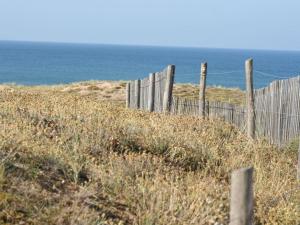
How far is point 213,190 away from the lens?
272 inches

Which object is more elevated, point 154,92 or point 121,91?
point 154,92

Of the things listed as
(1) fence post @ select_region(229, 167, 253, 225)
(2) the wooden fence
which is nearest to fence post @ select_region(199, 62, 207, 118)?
(2) the wooden fence

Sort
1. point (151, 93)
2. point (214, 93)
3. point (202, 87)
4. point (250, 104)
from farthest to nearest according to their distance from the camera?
point (214, 93), point (151, 93), point (202, 87), point (250, 104)

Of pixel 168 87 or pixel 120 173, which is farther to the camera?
pixel 168 87

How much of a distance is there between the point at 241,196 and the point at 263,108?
9676 mm

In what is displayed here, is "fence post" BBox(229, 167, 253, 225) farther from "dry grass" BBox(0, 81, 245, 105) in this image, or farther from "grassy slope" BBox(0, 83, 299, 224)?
"dry grass" BBox(0, 81, 245, 105)

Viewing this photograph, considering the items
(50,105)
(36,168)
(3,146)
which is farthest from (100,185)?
(50,105)

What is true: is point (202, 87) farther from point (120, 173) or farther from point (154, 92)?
point (120, 173)

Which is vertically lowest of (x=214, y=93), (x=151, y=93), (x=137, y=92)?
(x=214, y=93)

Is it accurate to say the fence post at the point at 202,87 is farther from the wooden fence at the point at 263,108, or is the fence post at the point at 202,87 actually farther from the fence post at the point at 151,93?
the fence post at the point at 151,93

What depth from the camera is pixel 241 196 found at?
466 cm

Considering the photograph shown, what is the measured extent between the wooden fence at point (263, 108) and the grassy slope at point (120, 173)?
3.05m

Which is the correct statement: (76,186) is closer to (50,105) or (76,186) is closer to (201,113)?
(50,105)

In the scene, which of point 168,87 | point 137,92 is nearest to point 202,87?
point 168,87
